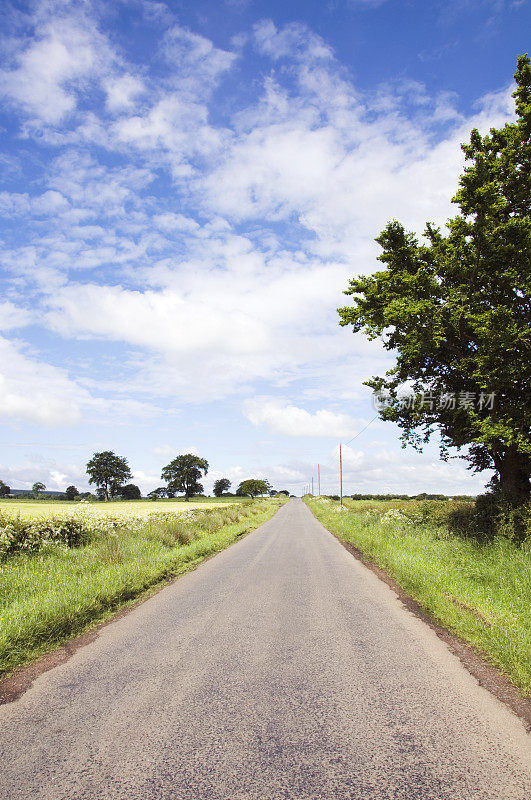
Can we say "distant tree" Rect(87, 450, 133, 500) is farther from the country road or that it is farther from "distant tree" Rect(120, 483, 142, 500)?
the country road

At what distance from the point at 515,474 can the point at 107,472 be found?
363 ft

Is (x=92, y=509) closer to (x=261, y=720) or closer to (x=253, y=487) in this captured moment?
(x=261, y=720)

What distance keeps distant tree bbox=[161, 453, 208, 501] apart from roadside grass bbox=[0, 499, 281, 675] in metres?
102

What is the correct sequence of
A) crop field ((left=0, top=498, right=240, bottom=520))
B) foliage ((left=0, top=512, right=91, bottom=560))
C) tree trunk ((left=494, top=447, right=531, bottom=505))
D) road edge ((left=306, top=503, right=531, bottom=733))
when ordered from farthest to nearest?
crop field ((left=0, top=498, right=240, bottom=520))
tree trunk ((left=494, top=447, right=531, bottom=505))
foliage ((left=0, top=512, right=91, bottom=560))
road edge ((left=306, top=503, right=531, bottom=733))

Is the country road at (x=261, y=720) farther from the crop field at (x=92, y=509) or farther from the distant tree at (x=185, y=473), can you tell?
the distant tree at (x=185, y=473)

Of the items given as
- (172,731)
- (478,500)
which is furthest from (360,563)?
(172,731)

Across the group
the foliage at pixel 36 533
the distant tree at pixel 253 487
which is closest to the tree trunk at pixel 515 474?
the foliage at pixel 36 533

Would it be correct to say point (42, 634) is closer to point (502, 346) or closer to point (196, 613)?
point (196, 613)

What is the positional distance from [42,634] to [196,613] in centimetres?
248

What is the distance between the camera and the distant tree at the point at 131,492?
5132 inches

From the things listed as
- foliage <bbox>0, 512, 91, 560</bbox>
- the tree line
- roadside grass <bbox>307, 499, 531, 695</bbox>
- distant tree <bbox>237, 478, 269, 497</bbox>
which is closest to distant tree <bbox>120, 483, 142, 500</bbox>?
the tree line

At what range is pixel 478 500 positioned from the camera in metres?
14.6

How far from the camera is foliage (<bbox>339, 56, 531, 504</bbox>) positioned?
12.2 m

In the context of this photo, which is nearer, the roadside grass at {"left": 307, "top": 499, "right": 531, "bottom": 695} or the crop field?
the roadside grass at {"left": 307, "top": 499, "right": 531, "bottom": 695}
